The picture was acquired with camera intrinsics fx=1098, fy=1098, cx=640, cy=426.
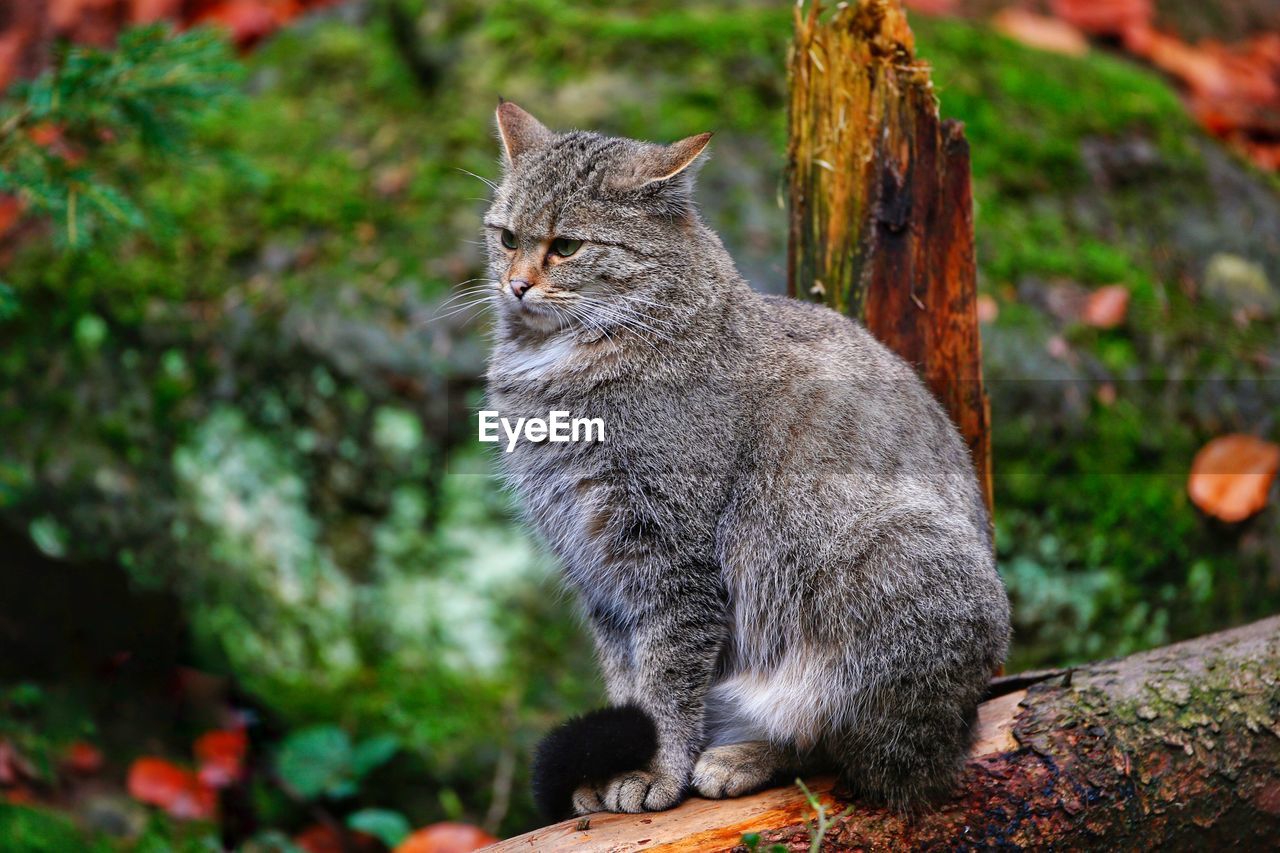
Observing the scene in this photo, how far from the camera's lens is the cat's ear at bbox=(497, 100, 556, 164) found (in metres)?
3.80

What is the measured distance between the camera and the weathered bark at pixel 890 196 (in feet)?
12.6

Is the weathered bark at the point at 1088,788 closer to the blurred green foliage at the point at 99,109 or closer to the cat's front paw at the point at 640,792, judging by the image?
the cat's front paw at the point at 640,792

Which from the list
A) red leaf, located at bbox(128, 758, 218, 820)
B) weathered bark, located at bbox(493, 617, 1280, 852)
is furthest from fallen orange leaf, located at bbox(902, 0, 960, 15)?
red leaf, located at bbox(128, 758, 218, 820)

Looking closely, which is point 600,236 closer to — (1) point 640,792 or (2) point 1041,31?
(1) point 640,792

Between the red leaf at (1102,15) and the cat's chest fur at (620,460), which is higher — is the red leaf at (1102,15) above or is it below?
above

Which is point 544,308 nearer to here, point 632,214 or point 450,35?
point 632,214

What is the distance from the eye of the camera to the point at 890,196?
386cm

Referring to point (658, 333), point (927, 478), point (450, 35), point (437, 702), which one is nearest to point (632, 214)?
point (658, 333)

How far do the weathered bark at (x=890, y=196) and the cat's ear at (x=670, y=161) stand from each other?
71 centimetres

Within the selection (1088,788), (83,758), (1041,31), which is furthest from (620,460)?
(1041,31)

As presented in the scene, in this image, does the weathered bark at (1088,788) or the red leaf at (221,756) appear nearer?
the weathered bark at (1088,788)

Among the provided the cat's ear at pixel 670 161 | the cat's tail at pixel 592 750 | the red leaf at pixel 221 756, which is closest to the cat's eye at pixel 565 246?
the cat's ear at pixel 670 161

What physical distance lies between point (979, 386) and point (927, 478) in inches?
30.2

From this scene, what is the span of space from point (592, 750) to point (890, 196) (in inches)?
84.3
